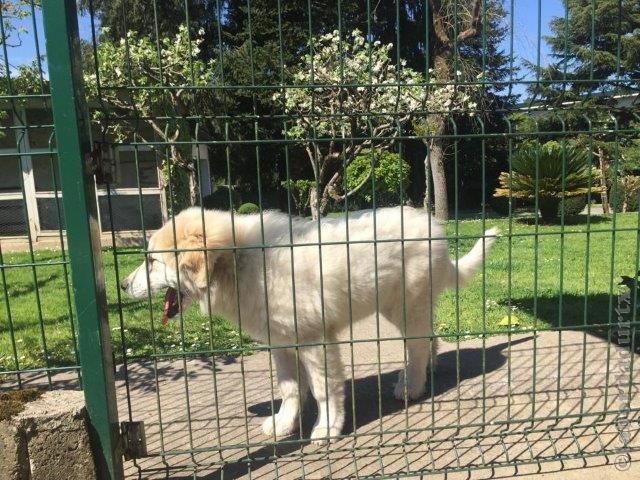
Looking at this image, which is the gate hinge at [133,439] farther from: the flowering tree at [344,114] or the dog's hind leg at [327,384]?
the flowering tree at [344,114]

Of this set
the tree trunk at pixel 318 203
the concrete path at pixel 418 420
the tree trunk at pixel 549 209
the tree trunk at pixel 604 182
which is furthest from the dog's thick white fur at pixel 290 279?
the tree trunk at pixel 604 182

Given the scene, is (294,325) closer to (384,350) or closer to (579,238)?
(384,350)

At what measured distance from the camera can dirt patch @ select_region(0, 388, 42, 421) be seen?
274 cm

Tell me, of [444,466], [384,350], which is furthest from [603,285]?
[444,466]

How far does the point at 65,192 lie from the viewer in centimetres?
266

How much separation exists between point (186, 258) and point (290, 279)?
638mm

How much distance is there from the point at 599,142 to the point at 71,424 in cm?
1743

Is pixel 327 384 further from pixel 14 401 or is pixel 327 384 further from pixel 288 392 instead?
pixel 14 401

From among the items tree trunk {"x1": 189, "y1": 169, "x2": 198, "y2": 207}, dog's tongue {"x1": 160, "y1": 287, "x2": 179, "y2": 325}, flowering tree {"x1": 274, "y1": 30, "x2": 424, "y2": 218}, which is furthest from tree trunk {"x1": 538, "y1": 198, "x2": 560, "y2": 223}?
dog's tongue {"x1": 160, "y1": 287, "x2": 179, "y2": 325}

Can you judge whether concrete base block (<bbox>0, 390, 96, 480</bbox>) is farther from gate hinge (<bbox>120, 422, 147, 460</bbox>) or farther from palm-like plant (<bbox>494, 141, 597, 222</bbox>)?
palm-like plant (<bbox>494, 141, 597, 222</bbox>)

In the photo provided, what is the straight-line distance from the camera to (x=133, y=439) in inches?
122

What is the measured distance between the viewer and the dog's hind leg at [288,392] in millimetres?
3811

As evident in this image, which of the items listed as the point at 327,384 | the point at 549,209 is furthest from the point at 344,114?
the point at 549,209

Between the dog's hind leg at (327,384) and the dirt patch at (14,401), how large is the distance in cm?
155
